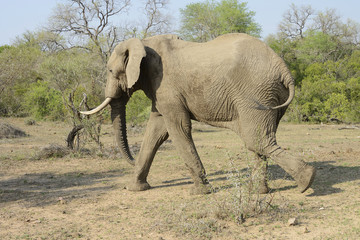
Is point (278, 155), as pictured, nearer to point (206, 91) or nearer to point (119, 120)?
point (206, 91)

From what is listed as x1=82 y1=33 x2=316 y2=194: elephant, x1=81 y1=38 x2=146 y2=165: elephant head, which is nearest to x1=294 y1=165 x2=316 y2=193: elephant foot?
x1=82 y1=33 x2=316 y2=194: elephant

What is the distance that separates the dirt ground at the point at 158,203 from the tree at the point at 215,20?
100 ft

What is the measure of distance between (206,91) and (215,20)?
35.0 m

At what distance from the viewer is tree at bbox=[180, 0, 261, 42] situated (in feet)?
130

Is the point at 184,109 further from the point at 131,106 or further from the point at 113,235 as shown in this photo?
the point at 131,106

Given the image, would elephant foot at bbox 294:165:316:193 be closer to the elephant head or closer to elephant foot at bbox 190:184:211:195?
elephant foot at bbox 190:184:211:195

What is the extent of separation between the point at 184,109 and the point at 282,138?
9.28 metres

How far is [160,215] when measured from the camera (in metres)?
5.59

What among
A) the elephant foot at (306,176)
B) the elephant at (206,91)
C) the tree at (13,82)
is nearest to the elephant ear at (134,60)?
the elephant at (206,91)

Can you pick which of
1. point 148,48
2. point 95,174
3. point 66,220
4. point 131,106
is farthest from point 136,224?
point 131,106

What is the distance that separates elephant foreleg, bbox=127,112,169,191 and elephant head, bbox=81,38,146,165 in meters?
0.35

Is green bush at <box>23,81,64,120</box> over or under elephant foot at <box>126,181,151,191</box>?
over

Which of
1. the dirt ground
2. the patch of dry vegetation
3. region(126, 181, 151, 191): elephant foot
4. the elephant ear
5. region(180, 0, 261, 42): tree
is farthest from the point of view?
region(180, 0, 261, 42): tree

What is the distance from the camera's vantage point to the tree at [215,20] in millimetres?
39625
